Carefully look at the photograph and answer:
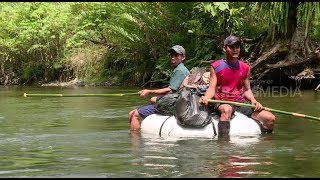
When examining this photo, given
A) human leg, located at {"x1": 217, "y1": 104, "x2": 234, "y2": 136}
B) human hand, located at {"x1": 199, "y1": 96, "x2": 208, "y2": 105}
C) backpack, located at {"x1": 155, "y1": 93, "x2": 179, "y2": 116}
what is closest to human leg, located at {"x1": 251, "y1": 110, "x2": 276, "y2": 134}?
human leg, located at {"x1": 217, "y1": 104, "x2": 234, "y2": 136}

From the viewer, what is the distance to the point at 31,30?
30828 millimetres

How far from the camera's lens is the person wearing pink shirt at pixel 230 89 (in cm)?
819

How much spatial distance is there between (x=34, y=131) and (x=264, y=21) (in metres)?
12.7

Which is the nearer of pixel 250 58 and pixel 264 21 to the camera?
pixel 250 58

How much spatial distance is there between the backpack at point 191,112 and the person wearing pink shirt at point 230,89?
184 mm

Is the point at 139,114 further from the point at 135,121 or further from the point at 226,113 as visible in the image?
the point at 226,113

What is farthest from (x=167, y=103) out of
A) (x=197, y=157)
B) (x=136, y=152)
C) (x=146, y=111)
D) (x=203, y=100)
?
(x=197, y=157)

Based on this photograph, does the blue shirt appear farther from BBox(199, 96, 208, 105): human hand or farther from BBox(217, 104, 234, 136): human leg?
BBox(217, 104, 234, 136): human leg

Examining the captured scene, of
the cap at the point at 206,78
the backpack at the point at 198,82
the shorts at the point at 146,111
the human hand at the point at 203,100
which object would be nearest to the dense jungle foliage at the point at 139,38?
the cap at the point at 206,78

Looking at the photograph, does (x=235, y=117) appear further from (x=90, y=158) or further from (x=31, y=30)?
(x=31, y=30)

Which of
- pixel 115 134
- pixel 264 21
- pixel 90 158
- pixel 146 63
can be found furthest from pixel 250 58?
pixel 90 158

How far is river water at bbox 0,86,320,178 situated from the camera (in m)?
5.84

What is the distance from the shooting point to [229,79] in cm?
832

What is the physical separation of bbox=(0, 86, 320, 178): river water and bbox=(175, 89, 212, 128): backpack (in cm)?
A: 36
